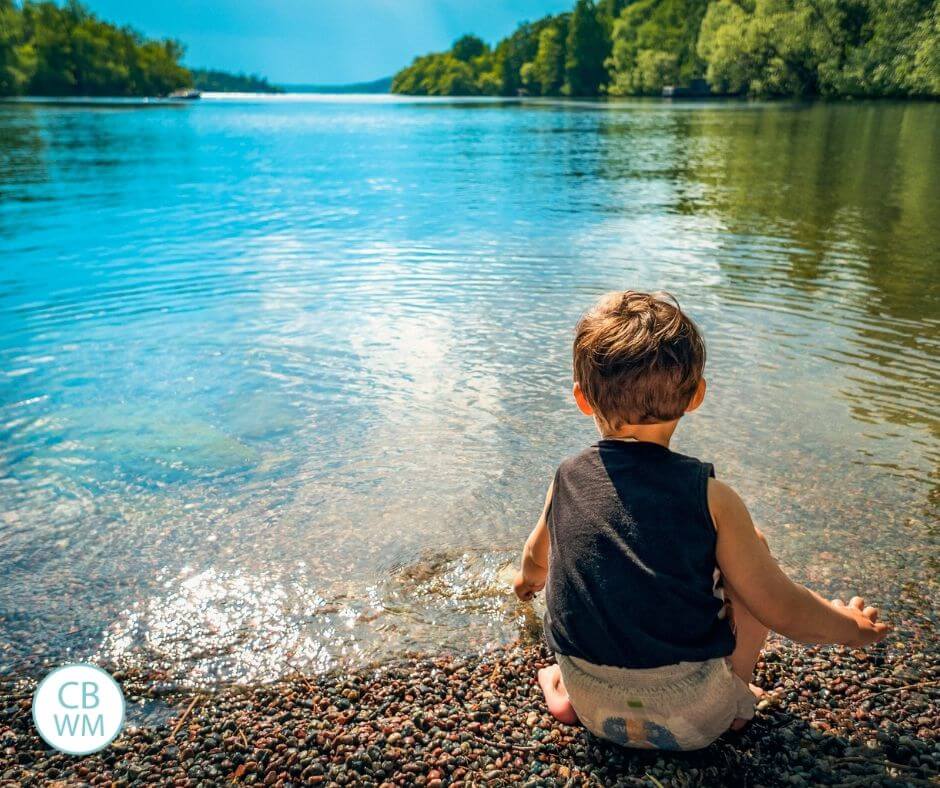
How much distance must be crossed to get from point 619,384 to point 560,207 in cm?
1458

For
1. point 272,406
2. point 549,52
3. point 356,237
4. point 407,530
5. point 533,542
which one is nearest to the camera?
point 533,542

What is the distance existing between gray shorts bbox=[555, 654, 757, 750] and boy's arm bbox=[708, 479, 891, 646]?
25cm

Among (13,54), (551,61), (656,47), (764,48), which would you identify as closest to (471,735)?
(764,48)

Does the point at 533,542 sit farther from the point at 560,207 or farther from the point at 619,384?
the point at 560,207

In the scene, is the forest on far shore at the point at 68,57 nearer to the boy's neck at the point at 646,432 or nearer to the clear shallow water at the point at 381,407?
the clear shallow water at the point at 381,407

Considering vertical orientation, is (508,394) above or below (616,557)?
below

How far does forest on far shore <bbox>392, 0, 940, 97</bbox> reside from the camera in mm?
55931

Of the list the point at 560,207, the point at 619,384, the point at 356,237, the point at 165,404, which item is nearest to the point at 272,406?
the point at 165,404

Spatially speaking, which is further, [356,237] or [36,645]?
[356,237]

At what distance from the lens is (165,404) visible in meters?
6.40

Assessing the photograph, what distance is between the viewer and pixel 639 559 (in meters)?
2.32

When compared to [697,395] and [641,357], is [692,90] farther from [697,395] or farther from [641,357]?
[641,357]

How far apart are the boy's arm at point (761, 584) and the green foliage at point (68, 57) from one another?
413ft

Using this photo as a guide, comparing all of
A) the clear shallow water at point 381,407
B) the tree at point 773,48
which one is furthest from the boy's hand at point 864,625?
the tree at point 773,48
